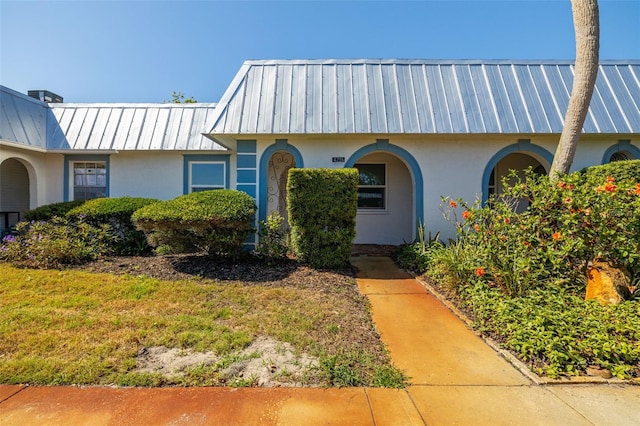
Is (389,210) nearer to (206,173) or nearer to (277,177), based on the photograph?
(277,177)

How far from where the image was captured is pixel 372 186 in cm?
1058

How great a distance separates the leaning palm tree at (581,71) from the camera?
19.4 ft

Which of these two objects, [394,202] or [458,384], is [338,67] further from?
[458,384]

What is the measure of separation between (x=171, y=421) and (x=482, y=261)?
4.67 metres

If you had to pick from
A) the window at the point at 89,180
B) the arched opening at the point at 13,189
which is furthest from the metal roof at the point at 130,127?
the arched opening at the point at 13,189

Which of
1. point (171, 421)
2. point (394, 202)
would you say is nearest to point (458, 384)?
point (171, 421)

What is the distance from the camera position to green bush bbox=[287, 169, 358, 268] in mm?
6652

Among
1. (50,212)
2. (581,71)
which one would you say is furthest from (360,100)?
(50,212)

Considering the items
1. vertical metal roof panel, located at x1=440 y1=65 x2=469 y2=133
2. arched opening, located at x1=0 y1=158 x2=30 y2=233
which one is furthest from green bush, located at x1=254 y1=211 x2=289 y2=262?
arched opening, located at x1=0 y1=158 x2=30 y2=233

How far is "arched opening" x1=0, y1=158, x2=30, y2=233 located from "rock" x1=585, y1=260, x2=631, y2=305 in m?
15.3

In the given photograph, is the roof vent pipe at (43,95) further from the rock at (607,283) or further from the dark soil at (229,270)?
the rock at (607,283)

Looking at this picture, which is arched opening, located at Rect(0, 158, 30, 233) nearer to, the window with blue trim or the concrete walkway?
the window with blue trim

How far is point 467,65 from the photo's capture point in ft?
29.0

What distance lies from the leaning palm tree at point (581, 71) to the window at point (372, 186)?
500 centimetres
